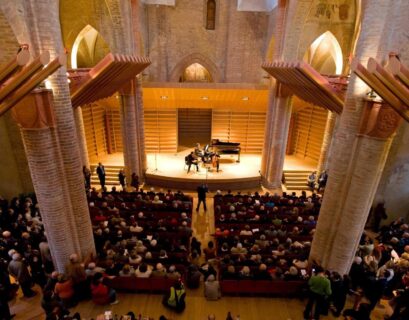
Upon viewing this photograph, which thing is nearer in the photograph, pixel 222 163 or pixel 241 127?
pixel 222 163

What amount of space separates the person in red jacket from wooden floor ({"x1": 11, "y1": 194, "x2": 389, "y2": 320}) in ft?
0.65

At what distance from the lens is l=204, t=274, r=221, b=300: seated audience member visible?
241 inches

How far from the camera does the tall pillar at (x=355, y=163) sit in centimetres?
515

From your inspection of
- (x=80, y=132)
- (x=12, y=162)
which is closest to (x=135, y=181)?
(x=80, y=132)

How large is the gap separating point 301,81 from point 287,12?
348cm

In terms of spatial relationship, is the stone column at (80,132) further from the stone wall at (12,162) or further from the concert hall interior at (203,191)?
the stone wall at (12,162)

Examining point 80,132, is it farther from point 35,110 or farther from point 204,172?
point 35,110

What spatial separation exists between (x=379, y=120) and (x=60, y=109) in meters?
6.30

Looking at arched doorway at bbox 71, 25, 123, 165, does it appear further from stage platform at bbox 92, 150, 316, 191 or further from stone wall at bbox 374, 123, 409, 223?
stone wall at bbox 374, 123, 409, 223

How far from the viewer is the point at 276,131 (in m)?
12.3

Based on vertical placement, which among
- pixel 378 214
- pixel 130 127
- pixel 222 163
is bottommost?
pixel 378 214

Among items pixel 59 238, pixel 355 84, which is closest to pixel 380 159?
pixel 355 84

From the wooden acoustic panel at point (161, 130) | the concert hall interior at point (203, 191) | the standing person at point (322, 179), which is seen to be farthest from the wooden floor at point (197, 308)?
the wooden acoustic panel at point (161, 130)

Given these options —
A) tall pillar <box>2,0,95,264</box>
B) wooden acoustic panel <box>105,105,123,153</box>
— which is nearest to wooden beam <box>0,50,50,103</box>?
tall pillar <box>2,0,95,264</box>
